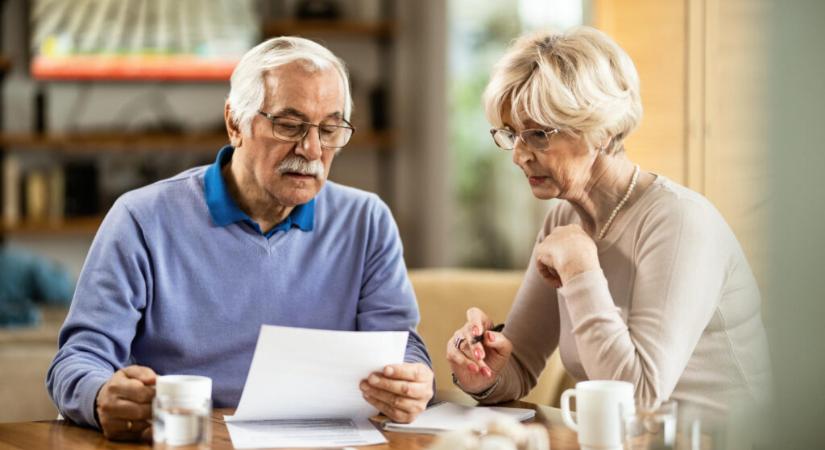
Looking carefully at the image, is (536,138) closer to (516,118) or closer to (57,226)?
(516,118)

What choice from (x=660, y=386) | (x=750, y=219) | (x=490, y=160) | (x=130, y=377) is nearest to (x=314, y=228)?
(x=130, y=377)

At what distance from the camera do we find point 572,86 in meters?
1.59

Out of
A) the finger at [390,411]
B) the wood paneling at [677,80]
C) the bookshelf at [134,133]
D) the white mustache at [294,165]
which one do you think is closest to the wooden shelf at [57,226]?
the bookshelf at [134,133]

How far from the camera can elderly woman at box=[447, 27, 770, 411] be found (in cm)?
151

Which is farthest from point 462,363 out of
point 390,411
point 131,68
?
point 131,68

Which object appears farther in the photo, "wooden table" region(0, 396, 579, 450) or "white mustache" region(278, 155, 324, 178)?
"white mustache" region(278, 155, 324, 178)

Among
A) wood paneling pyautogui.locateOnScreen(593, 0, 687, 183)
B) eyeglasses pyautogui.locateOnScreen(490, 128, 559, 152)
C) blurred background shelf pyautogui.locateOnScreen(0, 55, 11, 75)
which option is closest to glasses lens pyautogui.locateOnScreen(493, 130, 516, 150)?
eyeglasses pyautogui.locateOnScreen(490, 128, 559, 152)

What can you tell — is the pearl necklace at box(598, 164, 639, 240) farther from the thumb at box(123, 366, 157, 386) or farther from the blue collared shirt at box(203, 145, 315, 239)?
the thumb at box(123, 366, 157, 386)

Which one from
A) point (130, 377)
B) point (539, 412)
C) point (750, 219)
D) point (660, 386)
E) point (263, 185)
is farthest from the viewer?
point (263, 185)

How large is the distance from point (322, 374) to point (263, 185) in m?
0.48

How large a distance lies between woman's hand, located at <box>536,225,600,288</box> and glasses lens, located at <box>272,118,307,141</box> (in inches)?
17.8

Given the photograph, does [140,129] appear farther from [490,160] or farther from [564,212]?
[564,212]

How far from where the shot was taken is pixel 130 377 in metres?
1.38

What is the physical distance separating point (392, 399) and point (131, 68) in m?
4.36
